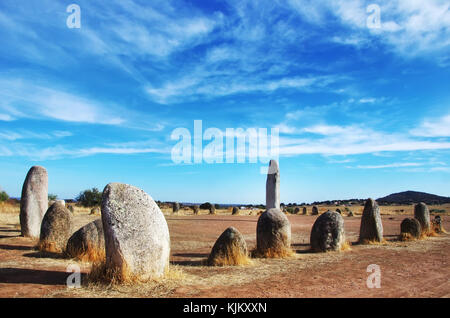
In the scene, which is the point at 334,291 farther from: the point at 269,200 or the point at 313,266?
the point at 269,200

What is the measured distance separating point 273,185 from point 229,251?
46.7 ft

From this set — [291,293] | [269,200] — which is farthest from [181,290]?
Answer: [269,200]

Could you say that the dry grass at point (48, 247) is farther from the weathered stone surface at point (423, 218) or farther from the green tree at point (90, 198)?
the green tree at point (90, 198)

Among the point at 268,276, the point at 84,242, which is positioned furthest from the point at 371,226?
the point at 84,242

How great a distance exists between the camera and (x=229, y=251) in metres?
9.85

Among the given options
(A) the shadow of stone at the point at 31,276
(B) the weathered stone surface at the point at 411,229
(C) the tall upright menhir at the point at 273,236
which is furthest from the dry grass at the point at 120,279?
(B) the weathered stone surface at the point at 411,229

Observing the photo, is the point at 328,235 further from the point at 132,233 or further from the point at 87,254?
the point at 87,254

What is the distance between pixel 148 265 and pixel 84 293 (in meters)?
1.34

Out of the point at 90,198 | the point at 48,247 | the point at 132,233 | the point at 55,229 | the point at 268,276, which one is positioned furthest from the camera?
the point at 90,198

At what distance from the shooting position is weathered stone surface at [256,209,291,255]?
1115 cm

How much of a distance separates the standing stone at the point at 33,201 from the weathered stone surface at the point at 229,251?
30.5ft

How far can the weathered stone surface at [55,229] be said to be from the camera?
11602mm

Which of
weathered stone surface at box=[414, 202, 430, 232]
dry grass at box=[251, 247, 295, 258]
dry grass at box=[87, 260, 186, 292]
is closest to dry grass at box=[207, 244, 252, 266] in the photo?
dry grass at box=[251, 247, 295, 258]

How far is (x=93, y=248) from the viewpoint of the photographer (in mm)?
10398
